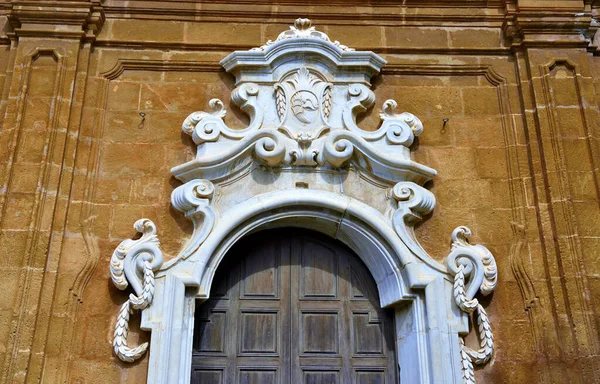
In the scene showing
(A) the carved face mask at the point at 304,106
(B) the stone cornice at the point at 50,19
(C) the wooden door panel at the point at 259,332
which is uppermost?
(B) the stone cornice at the point at 50,19

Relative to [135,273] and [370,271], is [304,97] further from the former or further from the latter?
[135,273]

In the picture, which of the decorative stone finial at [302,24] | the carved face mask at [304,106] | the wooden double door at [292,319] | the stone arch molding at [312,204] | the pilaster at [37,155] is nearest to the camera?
the pilaster at [37,155]

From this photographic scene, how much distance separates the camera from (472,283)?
525 cm

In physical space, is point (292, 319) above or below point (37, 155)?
below

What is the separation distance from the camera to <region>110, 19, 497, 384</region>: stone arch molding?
199 inches

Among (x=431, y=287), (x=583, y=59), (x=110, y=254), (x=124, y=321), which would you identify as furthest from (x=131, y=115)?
(x=583, y=59)

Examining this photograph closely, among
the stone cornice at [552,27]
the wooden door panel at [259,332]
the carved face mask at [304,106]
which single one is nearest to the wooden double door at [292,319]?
the wooden door panel at [259,332]

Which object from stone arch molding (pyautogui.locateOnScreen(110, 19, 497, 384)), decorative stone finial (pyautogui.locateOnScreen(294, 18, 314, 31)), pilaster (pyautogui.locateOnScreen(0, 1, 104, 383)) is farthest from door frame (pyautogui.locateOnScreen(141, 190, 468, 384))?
decorative stone finial (pyautogui.locateOnScreen(294, 18, 314, 31))

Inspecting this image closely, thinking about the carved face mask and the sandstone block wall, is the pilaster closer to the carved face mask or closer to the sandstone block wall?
the sandstone block wall

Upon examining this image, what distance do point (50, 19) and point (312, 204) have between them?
2.84 metres

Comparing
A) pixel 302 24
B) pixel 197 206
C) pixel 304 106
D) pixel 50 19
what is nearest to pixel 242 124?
pixel 304 106

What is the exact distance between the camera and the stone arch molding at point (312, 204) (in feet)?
16.6

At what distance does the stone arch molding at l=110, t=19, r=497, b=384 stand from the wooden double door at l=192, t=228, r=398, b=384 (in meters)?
0.17

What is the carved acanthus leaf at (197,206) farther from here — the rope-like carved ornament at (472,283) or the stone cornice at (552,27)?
the stone cornice at (552,27)
